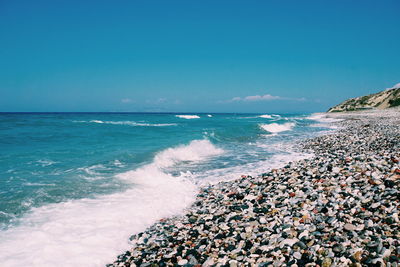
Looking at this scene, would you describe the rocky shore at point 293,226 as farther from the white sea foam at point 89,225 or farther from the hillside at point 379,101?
the hillside at point 379,101

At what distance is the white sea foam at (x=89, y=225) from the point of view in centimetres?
534

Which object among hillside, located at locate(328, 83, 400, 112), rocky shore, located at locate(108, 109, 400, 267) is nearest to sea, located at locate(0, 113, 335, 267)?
rocky shore, located at locate(108, 109, 400, 267)

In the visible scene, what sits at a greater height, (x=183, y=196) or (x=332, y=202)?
(x=332, y=202)

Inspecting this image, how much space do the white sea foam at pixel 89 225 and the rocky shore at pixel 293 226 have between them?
559 mm

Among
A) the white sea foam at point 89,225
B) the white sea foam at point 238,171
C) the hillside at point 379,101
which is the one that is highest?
the hillside at point 379,101

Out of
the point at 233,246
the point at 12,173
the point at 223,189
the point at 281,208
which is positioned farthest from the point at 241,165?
the point at 12,173

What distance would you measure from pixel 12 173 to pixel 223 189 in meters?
9.47

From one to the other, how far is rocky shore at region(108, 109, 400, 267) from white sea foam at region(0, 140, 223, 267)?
0.56 m

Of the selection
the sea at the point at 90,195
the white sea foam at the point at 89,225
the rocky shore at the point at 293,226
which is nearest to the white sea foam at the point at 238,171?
the sea at the point at 90,195

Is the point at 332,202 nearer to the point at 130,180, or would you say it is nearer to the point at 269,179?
the point at 269,179

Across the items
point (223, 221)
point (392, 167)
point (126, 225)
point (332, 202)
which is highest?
point (392, 167)

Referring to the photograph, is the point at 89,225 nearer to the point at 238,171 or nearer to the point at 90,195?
the point at 90,195

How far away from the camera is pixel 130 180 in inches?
424

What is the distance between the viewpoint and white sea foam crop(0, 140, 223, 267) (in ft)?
17.5
